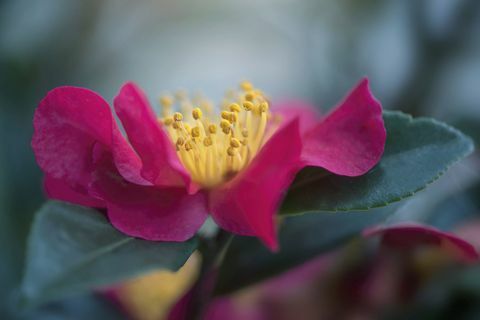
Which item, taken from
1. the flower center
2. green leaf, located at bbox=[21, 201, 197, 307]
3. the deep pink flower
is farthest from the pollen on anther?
the deep pink flower

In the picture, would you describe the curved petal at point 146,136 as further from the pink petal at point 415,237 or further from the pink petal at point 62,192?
the pink petal at point 415,237

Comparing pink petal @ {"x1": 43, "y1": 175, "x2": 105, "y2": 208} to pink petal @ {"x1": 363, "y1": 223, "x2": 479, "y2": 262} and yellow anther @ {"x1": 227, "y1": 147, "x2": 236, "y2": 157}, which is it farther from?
pink petal @ {"x1": 363, "y1": 223, "x2": 479, "y2": 262}

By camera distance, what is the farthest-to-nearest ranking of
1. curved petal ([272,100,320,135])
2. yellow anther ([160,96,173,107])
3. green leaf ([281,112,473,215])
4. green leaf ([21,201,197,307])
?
1. curved petal ([272,100,320,135])
2. yellow anther ([160,96,173,107])
3. green leaf ([281,112,473,215])
4. green leaf ([21,201,197,307])

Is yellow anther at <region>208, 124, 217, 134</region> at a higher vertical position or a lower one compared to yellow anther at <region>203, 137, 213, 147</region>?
higher

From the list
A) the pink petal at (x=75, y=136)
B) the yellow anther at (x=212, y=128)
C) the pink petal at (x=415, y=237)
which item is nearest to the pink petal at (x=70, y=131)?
the pink petal at (x=75, y=136)

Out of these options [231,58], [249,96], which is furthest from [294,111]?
[231,58]

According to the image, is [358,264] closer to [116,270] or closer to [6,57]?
[116,270]
